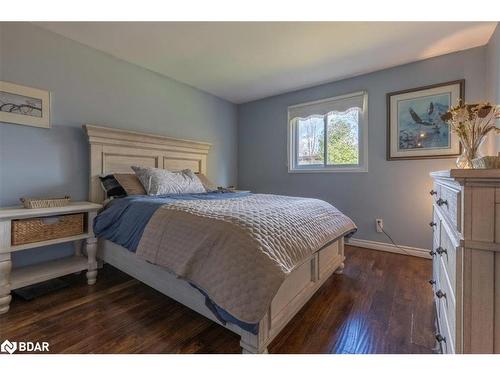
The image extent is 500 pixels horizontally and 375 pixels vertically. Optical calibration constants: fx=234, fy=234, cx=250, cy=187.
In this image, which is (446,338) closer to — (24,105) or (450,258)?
(450,258)

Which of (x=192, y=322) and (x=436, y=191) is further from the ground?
(x=436, y=191)

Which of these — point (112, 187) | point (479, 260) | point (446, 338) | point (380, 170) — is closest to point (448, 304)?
point (446, 338)

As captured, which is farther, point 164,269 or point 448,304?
point 164,269

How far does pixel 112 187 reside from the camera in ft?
7.57

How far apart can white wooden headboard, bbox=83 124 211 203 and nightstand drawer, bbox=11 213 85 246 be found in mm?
512

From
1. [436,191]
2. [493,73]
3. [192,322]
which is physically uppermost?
[493,73]

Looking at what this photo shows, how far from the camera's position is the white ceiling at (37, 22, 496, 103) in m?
2.02

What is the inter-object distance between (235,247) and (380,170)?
250cm

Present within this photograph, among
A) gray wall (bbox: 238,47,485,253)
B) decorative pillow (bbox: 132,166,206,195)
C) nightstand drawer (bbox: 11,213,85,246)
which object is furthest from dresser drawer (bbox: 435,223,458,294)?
nightstand drawer (bbox: 11,213,85,246)

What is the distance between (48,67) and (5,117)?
594 millimetres

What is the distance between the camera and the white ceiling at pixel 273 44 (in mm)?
2021

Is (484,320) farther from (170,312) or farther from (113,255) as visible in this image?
(113,255)
